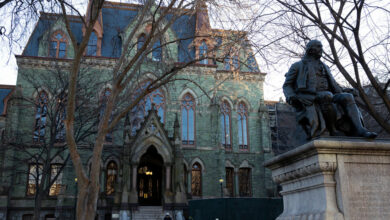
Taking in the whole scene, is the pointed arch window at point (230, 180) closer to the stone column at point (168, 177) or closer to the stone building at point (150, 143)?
the stone building at point (150, 143)

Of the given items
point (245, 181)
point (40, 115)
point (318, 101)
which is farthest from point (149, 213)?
point (318, 101)

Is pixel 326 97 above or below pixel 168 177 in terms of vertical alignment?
above

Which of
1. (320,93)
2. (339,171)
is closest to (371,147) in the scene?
(339,171)

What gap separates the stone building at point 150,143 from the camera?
24625mm

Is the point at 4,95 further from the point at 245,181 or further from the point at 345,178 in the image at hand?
the point at 345,178

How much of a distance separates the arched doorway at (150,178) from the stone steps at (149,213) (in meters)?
3.32

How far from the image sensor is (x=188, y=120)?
98.1 feet

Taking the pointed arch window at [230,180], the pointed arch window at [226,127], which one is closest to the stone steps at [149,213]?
the pointed arch window at [230,180]

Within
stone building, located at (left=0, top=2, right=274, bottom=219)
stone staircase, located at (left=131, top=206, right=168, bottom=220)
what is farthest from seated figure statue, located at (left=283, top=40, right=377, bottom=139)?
stone staircase, located at (left=131, top=206, right=168, bottom=220)

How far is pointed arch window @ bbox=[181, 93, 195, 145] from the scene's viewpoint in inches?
1160

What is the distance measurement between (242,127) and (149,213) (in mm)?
11884

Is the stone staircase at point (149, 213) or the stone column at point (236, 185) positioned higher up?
the stone column at point (236, 185)

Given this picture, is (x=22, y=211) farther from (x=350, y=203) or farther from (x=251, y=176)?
(x=350, y=203)

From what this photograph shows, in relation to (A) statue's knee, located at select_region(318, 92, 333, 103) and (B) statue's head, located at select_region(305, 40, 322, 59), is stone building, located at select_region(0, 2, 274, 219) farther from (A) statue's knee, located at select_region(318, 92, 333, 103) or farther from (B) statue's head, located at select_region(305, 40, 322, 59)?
(A) statue's knee, located at select_region(318, 92, 333, 103)
